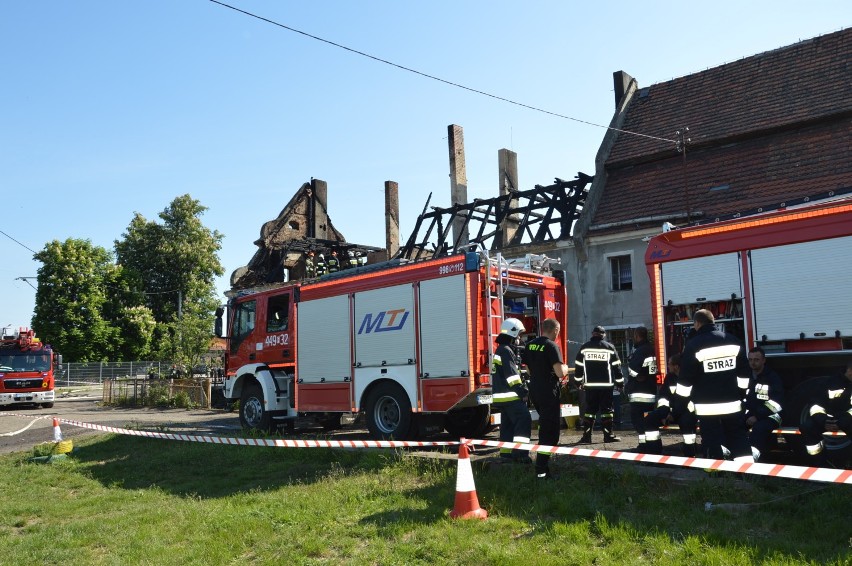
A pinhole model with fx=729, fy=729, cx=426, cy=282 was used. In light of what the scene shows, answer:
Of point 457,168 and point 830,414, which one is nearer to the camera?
point 830,414

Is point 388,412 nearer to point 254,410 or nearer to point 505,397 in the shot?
point 254,410

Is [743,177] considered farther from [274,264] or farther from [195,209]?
[195,209]

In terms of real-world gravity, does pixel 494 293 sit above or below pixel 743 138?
below

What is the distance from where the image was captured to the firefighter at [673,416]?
7.41 m

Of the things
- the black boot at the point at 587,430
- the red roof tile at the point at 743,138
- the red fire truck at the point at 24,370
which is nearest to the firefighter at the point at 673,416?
the black boot at the point at 587,430

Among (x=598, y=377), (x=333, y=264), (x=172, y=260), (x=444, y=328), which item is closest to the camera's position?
(x=598, y=377)

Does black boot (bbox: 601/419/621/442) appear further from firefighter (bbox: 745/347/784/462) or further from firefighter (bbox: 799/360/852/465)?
firefighter (bbox: 799/360/852/465)

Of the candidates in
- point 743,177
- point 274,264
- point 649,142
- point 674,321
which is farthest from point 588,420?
point 274,264

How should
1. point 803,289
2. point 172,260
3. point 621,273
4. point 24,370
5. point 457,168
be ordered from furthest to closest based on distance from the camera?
point 172,260 < point 457,168 < point 24,370 < point 621,273 < point 803,289

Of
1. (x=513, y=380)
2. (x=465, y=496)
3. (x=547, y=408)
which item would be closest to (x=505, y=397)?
(x=513, y=380)

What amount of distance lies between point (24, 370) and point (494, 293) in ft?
70.1

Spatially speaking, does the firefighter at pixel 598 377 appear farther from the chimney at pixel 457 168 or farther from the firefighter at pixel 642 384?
the chimney at pixel 457 168

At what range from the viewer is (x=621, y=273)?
61.7 ft

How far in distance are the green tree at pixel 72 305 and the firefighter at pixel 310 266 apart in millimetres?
21560
